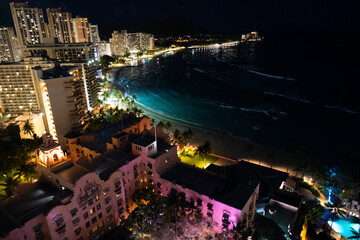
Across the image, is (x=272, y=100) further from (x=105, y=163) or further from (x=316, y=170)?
(x=105, y=163)

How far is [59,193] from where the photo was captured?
112 feet

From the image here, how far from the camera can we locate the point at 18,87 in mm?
86000

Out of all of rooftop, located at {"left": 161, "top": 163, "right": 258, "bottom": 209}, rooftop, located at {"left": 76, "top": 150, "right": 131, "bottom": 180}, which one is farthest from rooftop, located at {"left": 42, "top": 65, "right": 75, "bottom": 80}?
rooftop, located at {"left": 161, "top": 163, "right": 258, "bottom": 209}

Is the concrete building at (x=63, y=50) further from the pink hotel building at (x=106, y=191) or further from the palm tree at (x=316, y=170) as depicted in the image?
the palm tree at (x=316, y=170)

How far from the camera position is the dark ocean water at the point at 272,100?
83.4 m

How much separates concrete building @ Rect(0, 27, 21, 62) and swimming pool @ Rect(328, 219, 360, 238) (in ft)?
667

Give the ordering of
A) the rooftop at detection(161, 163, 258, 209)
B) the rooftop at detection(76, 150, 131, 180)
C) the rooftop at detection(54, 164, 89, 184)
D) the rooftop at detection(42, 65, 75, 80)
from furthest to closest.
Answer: the rooftop at detection(42, 65, 75, 80) < the rooftop at detection(76, 150, 131, 180) < the rooftop at detection(161, 163, 258, 209) < the rooftop at detection(54, 164, 89, 184)

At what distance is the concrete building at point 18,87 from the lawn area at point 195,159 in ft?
179

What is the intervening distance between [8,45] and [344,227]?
211233 millimetres

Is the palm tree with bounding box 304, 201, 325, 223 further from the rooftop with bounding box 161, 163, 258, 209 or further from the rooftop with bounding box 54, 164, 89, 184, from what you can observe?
the rooftop with bounding box 54, 164, 89, 184

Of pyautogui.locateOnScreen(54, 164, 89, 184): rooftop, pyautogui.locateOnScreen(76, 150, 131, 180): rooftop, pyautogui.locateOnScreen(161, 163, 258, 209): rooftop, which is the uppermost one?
pyautogui.locateOnScreen(54, 164, 89, 184): rooftop

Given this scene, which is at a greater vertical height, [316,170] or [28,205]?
[28,205]

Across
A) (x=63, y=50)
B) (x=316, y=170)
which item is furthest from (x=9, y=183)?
(x=63, y=50)

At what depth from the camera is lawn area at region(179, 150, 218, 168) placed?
62.5m
